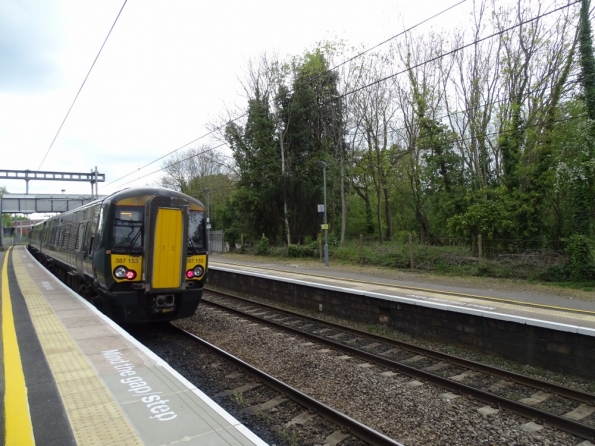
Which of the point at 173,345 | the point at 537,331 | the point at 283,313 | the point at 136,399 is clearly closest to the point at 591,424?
the point at 537,331

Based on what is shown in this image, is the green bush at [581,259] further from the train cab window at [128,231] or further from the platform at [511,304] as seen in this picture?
the train cab window at [128,231]

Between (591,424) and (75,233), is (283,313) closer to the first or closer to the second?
(75,233)

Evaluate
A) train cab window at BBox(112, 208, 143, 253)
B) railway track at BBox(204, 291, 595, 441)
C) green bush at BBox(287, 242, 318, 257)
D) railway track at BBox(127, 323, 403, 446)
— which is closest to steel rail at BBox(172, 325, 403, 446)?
railway track at BBox(127, 323, 403, 446)

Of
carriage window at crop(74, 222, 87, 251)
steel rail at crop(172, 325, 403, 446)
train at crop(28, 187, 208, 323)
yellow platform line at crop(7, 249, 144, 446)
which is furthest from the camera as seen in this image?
carriage window at crop(74, 222, 87, 251)

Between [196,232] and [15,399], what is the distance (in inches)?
206

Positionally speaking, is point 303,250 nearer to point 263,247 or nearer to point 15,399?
point 263,247

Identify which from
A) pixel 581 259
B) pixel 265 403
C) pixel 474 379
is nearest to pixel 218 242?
pixel 581 259

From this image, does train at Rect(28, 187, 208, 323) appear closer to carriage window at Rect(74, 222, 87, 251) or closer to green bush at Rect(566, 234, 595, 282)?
carriage window at Rect(74, 222, 87, 251)

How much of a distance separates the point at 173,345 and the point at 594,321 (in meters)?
8.49

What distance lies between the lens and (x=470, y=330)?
8.33 m

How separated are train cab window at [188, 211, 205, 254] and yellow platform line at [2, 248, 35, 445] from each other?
11.3ft

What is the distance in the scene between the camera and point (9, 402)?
405cm

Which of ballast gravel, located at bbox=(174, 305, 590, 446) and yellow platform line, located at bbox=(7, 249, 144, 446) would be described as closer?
yellow platform line, located at bbox=(7, 249, 144, 446)

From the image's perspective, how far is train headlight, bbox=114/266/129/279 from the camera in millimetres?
8016
